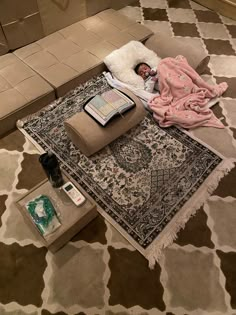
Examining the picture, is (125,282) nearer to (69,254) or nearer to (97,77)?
(69,254)

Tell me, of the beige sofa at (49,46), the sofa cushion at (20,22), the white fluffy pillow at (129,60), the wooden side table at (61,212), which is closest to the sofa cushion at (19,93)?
the beige sofa at (49,46)

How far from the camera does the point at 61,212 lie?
1.37 meters

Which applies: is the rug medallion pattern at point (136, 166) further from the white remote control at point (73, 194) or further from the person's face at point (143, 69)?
the person's face at point (143, 69)

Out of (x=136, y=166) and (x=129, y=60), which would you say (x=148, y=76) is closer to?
(x=129, y=60)

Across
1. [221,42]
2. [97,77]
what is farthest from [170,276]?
[221,42]

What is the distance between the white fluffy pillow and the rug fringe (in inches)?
33.9

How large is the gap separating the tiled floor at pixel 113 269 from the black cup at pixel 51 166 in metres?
0.35

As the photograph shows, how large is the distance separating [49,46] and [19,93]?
559mm

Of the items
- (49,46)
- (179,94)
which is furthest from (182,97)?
(49,46)

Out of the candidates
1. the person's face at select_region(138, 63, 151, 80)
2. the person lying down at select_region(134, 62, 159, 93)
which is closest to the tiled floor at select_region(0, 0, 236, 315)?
the person lying down at select_region(134, 62, 159, 93)

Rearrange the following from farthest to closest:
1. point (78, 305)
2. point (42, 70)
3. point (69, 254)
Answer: point (42, 70)
point (69, 254)
point (78, 305)

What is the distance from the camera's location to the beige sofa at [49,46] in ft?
6.15

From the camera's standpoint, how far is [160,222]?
1.53 meters

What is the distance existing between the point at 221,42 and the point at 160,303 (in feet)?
7.83
